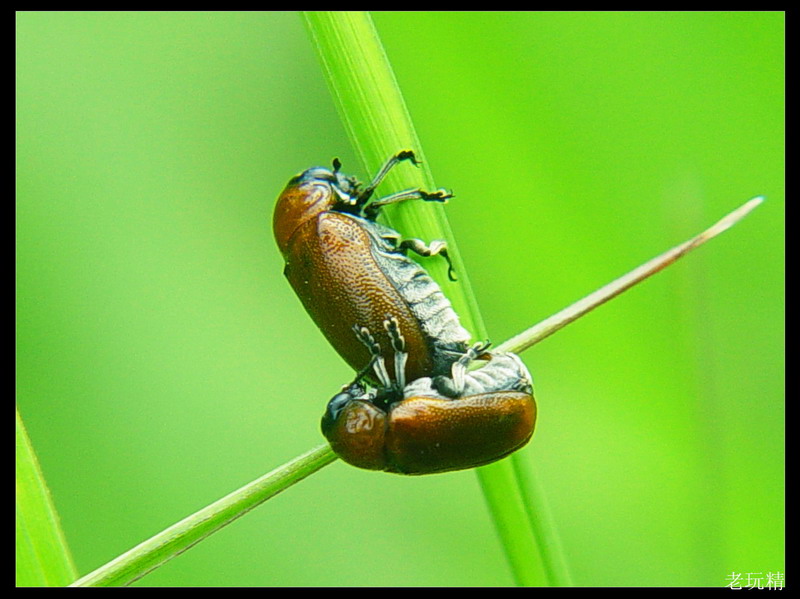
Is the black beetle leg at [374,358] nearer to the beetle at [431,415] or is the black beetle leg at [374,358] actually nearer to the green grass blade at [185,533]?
the beetle at [431,415]

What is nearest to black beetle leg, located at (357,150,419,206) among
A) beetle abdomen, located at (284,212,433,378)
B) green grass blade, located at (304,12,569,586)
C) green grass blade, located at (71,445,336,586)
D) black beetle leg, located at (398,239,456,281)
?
green grass blade, located at (304,12,569,586)

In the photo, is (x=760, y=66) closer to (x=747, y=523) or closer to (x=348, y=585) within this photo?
(x=747, y=523)

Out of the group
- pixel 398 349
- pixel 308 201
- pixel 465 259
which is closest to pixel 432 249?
pixel 398 349

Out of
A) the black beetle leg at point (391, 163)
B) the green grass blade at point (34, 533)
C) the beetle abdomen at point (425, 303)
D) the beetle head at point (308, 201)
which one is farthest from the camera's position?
the beetle head at point (308, 201)

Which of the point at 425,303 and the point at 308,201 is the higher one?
the point at 308,201

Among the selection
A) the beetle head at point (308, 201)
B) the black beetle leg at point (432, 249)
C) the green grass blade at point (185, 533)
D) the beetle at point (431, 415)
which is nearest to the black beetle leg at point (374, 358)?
the beetle at point (431, 415)

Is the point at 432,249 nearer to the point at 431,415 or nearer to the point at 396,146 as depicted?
the point at 396,146
